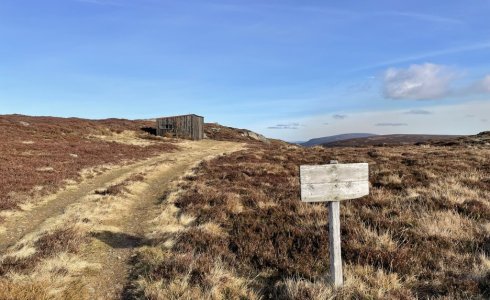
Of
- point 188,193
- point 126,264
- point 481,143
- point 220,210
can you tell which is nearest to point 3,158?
point 188,193

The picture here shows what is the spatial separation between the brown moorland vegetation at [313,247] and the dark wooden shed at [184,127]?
53413mm

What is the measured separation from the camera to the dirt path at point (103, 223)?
775cm

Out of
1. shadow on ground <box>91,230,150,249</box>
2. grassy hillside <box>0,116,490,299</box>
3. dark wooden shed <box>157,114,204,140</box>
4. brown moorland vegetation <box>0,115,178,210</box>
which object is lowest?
shadow on ground <box>91,230,150,249</box>

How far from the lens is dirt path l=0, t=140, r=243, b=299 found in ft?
25.4

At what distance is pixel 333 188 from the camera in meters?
6.61

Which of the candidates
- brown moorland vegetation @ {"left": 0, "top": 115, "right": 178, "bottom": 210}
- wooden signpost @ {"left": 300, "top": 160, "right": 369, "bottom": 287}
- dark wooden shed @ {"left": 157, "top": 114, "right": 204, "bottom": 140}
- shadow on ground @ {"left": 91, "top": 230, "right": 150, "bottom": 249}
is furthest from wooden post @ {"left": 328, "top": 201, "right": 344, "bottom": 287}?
dark wooden shed @ {"left": 157, "top": 114, "right": 204, "bottom": 140}

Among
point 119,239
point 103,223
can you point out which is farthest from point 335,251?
point 103,223

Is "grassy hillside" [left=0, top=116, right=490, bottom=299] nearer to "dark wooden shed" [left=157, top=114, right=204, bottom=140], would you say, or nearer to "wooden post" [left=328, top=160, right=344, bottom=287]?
"wooden post" [left=328, top=160, right=344, bottom=287]

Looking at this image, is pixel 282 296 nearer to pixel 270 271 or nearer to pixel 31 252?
pixel 270 271

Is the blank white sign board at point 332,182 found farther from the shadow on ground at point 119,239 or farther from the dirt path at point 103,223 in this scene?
the shadow on ground at point 119,239

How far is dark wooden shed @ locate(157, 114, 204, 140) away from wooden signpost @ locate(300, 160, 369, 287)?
61797 millimetres

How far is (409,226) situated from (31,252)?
937 centimetres

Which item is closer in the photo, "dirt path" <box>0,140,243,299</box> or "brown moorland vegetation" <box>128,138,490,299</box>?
"brown moorland vegetation" <box>128,138,490,299</box>

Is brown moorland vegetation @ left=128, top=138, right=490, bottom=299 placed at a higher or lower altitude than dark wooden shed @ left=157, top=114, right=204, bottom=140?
lower
